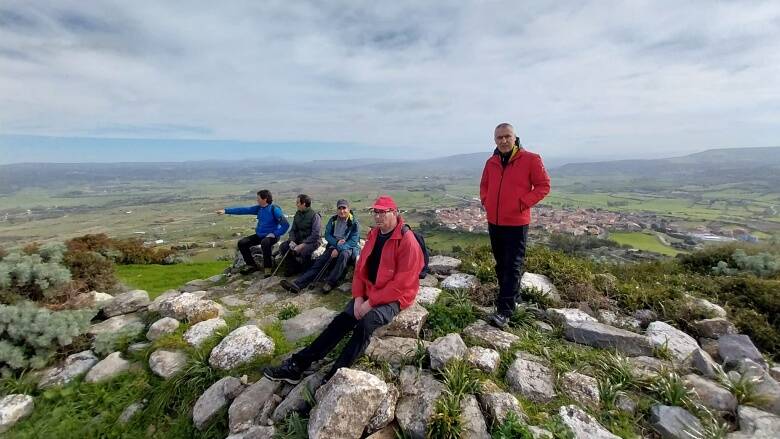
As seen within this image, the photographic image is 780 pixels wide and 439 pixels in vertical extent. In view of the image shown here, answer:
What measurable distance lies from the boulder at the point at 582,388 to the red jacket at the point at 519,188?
200 centimetres

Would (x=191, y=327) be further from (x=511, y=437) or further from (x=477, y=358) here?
(x=511, y=437)

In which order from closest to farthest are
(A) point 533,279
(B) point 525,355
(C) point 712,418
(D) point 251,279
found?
(C) point 712,418 → (B) point 525,355 → (A) point 533,279 → (D) point 251,279

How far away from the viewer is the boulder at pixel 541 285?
5809 mm

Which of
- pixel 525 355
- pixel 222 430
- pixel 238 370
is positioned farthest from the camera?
pixel 238 370

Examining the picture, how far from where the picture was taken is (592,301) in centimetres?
570

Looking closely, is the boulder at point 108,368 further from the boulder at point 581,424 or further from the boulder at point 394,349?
the boulder at point 581,424

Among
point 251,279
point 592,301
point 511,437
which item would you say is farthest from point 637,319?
point 251,279

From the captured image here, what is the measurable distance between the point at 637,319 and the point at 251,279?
815cm

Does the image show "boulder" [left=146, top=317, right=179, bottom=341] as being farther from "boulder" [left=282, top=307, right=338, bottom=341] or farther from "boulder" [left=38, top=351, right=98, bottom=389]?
"boulder" [left=282, top=307, right=338, bottom=341]

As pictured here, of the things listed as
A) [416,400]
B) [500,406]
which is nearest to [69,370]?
[416,400]

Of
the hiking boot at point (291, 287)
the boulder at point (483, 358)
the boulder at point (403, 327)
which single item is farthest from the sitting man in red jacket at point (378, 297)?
the hiking boot at point (291, 287)

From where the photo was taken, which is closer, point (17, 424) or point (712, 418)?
point (712, 418)

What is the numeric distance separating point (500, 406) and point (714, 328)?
12.9 ft

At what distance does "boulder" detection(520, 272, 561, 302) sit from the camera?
19.1 ft
